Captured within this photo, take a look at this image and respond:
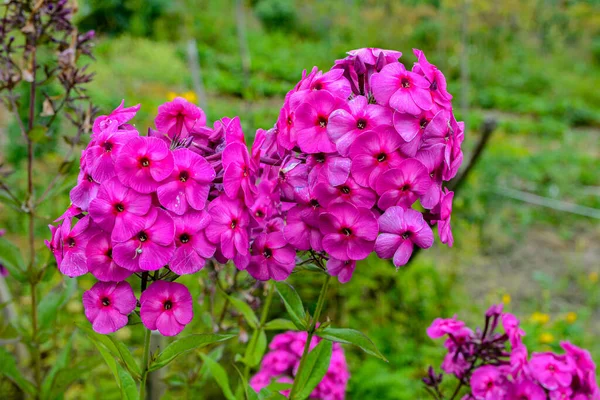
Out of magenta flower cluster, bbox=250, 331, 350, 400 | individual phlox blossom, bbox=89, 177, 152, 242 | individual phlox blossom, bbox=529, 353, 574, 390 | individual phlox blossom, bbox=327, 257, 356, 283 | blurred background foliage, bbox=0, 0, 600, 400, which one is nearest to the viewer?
individual phlox blossom, bbox=89, 177, 152, 242

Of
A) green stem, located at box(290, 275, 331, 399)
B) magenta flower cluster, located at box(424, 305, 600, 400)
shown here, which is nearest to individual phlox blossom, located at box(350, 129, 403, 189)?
green stem, located at box(290, 275, 331, 399)

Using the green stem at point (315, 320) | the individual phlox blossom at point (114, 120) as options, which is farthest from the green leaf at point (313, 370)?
the individual phlox blossom at point (114, 120)

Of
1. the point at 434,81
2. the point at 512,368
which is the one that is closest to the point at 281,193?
the point at 434,81

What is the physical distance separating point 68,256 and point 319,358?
1.75ft

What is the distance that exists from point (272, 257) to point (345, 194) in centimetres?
16

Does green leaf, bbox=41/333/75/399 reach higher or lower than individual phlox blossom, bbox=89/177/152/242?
lower

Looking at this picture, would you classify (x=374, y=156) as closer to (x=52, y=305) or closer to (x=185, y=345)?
(x=185, y=345)

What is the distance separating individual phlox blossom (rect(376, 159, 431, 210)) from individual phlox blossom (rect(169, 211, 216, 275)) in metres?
0.26

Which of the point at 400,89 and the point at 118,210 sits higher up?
the point at 400,89

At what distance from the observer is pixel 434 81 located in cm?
95

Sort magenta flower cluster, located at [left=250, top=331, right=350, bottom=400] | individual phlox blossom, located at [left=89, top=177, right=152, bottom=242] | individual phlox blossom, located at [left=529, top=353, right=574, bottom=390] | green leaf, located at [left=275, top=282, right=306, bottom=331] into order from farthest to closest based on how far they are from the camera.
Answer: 1. magenta flower cluster, located at [left=250, top=331, right=350, bottom=400]
2. individual phlox blossom, located at [left=529, top=353, right=574, bottom=390]
3. green leaf, located at [left=275, top=282, right=306, bottom=331]
4. individual phlox blossom, located at [left=89, top=177, right=152, bottom=242]

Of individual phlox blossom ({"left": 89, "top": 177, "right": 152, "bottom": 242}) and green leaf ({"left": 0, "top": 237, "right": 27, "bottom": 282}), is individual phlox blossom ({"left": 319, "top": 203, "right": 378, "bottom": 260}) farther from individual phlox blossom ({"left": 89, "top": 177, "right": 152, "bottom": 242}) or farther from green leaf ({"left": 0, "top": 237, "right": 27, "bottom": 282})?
green leaf ({"left": 0, "top": 237, "right": 27, "bottom": 282})

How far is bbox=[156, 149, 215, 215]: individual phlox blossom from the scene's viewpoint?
32.9 inches

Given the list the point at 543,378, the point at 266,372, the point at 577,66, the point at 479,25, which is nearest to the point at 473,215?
the point at 266,372
